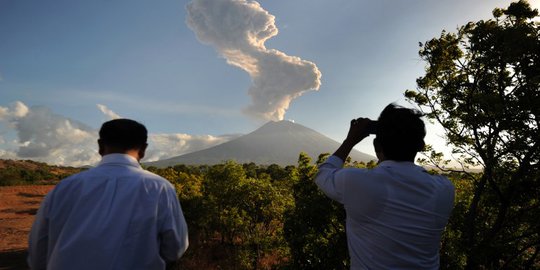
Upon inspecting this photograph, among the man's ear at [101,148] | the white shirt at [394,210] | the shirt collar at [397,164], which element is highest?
the shirt collar at [397,164]

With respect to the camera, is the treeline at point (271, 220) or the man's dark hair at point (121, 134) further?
the treeline at point (271, 220)

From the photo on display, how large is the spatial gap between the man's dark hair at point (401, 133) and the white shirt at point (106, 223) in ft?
4.77

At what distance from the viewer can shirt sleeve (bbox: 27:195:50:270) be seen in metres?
2.02

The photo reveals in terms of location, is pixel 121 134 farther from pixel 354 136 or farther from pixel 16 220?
pixel 16 220

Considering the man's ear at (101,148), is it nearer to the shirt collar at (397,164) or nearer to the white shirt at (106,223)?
the white shirt at (106,223)

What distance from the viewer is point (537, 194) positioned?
7.56 meters

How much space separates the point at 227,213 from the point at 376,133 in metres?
14.8

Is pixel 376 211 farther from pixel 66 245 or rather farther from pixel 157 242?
pixel 66 245

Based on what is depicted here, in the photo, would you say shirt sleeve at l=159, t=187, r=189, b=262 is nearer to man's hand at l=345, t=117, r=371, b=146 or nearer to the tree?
man's hand at l=345, t=117, r=371, b=146

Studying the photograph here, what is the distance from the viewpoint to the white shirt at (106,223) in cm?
194

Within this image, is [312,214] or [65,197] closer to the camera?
[65,197]

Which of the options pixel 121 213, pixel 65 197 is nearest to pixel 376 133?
pixel 121 213

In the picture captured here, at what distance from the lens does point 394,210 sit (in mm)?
1922

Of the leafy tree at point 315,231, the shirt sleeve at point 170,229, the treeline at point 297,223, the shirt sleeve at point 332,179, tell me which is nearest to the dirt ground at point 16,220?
the treeline at point 297,223
